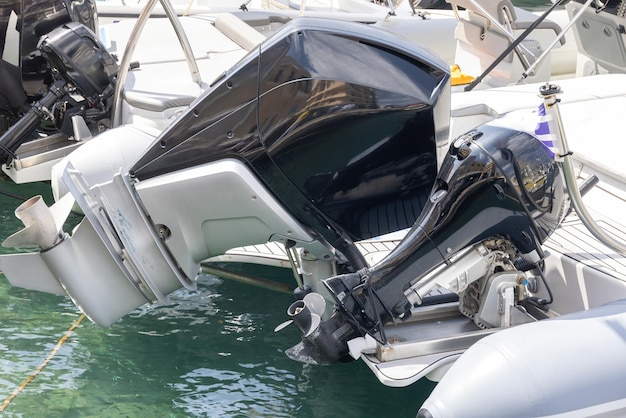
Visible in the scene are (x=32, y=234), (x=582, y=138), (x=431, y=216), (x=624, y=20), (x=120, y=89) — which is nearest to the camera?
(x=431, y=216)

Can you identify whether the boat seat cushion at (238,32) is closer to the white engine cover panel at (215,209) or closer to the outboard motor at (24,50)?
the outboard motor at (24,50)

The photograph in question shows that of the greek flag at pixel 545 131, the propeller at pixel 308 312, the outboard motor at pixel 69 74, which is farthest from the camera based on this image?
the outboard motor at pixel 69 74

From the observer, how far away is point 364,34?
101 inches

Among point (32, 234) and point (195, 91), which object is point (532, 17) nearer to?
point (195, 91)

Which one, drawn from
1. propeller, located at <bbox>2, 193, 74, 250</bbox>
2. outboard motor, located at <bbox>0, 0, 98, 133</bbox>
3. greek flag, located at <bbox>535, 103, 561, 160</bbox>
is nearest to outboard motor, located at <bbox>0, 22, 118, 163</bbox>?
outboard motor, located at <bbox>0, 0, 98, 133</bbox>

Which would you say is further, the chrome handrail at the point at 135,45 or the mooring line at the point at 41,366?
the chrome handrail at the point at 135,45

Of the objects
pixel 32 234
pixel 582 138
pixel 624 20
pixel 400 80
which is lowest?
pixel 32 234

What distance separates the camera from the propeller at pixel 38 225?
2.55 meters

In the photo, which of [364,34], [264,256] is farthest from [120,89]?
[364,34]

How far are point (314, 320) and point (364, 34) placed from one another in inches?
32.1

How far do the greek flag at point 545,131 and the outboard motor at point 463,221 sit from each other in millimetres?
15

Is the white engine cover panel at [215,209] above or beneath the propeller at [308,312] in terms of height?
above

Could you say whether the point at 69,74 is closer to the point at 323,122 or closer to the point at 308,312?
the point at 323,122

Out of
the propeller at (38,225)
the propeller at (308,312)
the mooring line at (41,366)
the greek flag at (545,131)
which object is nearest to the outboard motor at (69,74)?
the mooring line at (41,366)
